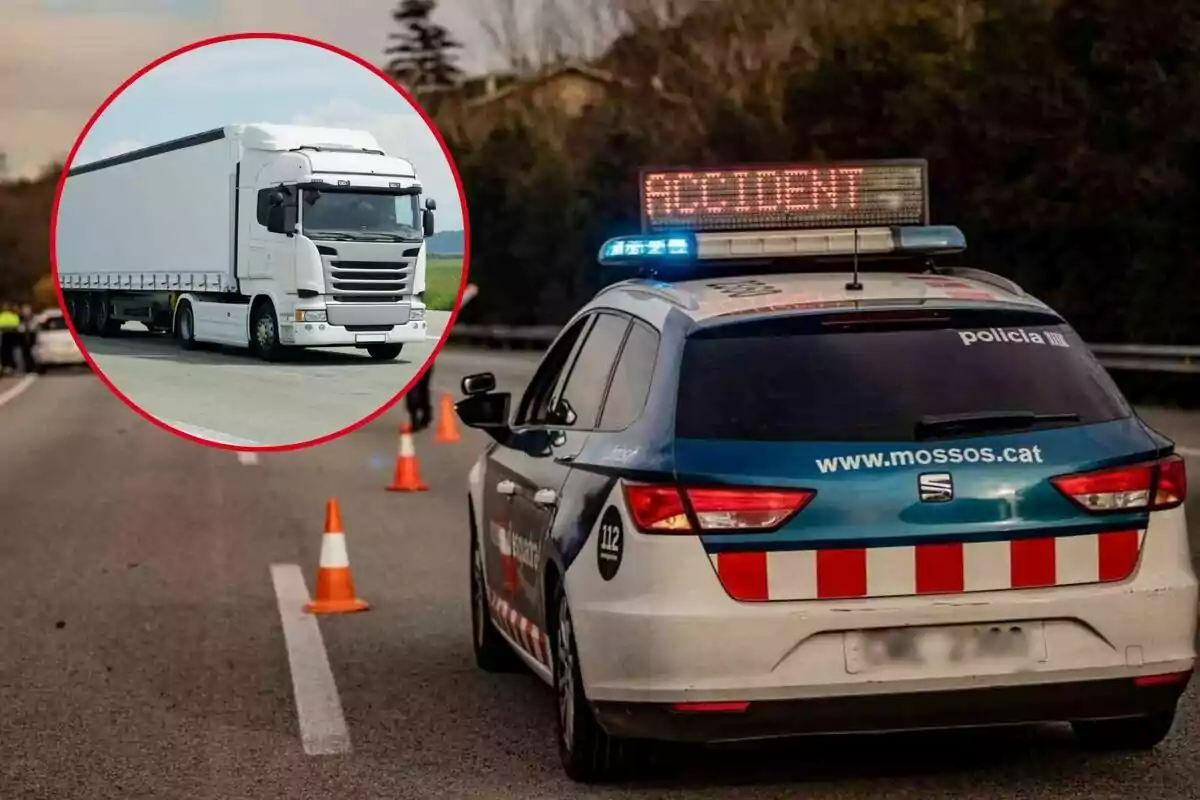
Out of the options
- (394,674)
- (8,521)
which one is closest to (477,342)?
(8,521)

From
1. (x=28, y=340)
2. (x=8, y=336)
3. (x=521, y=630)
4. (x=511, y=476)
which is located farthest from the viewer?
(x=28, y=340)

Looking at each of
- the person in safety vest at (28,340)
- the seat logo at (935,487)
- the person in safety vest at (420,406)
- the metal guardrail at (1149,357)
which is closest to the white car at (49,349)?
the person in safety vest at (28,340)

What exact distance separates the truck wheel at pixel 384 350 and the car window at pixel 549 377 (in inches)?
116

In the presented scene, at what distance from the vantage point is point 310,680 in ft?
27.5

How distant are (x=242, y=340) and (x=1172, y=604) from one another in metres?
2.88

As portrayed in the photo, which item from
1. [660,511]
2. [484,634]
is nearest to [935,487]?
[660,511]

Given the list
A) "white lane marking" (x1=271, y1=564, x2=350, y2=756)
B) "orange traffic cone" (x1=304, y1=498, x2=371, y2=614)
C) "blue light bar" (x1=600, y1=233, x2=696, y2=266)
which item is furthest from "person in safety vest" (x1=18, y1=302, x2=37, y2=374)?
"blue light bar" (x1=600, y1=233, x2=696, y2=266)

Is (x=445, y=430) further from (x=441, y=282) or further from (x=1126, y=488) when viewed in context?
(x=441, y=282)

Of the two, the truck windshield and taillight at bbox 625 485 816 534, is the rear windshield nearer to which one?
taillight at bbox 625 485 816 534

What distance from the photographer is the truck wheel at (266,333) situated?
421cm

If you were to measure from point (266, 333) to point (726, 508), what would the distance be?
176cm

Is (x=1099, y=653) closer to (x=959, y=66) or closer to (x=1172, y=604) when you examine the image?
(x=1172, y=604)

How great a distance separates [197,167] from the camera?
409 centimetres

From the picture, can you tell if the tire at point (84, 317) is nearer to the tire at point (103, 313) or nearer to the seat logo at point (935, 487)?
the tire at point (103, 313)
